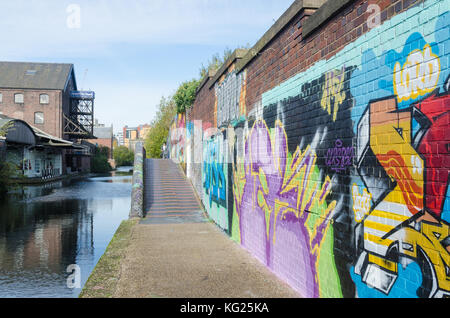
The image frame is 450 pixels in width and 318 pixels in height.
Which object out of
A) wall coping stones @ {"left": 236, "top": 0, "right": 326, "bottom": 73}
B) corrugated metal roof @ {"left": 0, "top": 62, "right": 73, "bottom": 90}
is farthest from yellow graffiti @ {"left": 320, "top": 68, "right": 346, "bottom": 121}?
corrugated metal roof @ {"left": 0, "top": 62, "right": 73, "bottom": 90}

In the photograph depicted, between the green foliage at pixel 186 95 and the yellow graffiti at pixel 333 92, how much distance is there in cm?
1261

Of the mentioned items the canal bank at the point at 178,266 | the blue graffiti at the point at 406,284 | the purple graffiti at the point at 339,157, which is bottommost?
the canal bank at the point at 178,266

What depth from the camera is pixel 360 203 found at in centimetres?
373

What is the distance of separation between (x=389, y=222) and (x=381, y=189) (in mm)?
281

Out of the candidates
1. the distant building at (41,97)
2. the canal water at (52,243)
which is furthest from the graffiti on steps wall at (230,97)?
the distant building at (41,97)

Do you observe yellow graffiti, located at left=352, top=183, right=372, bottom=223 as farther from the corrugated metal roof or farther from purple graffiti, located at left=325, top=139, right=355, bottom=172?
the corrugated metal roof

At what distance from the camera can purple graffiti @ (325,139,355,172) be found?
392 cm

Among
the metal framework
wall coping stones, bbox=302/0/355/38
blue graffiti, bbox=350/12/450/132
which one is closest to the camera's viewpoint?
blue graffiti, bbox=350/12/450/132

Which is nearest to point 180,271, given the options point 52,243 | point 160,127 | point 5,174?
point 52,243

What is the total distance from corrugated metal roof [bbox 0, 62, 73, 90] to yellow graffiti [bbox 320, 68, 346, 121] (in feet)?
154

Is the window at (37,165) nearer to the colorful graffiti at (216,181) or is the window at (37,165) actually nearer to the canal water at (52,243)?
the canal water at (52,243)

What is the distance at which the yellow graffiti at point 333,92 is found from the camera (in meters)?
4.13
